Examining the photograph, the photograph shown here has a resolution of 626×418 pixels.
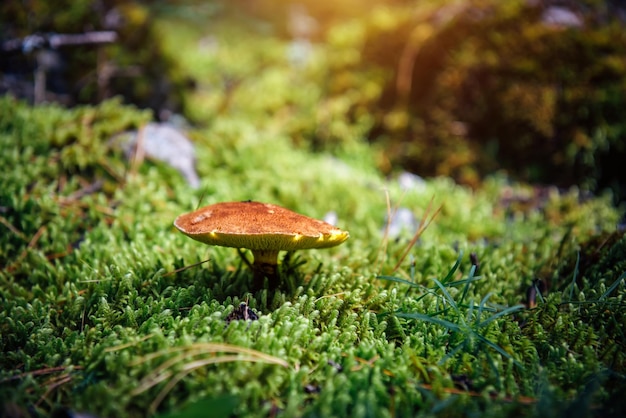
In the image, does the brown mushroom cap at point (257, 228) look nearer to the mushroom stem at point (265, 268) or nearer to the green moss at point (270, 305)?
the mushroom stem at point (265, 268)

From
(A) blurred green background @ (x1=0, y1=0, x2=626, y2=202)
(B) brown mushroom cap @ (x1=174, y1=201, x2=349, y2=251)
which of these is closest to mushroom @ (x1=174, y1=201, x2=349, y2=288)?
(B) brown mushroom cap @ (x1=174, y1=201, x2=349, y2=251)

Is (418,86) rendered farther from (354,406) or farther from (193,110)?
(354,406)

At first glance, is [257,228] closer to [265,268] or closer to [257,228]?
[257,228]

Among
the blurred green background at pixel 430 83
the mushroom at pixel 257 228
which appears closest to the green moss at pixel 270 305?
the mushroom at pixel 257 228

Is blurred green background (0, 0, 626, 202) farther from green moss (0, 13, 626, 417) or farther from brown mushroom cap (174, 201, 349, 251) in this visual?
brown mushroom cap (174, 201, 349, 251)

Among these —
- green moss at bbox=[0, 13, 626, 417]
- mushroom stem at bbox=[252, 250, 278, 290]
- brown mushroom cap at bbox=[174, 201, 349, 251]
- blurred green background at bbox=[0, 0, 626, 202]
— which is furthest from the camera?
blurred green background at bbox=[0, 0, 626, 202]

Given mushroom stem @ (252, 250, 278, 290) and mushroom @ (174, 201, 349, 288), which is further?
mushroom stem @ (252, 250, 278, 290)
